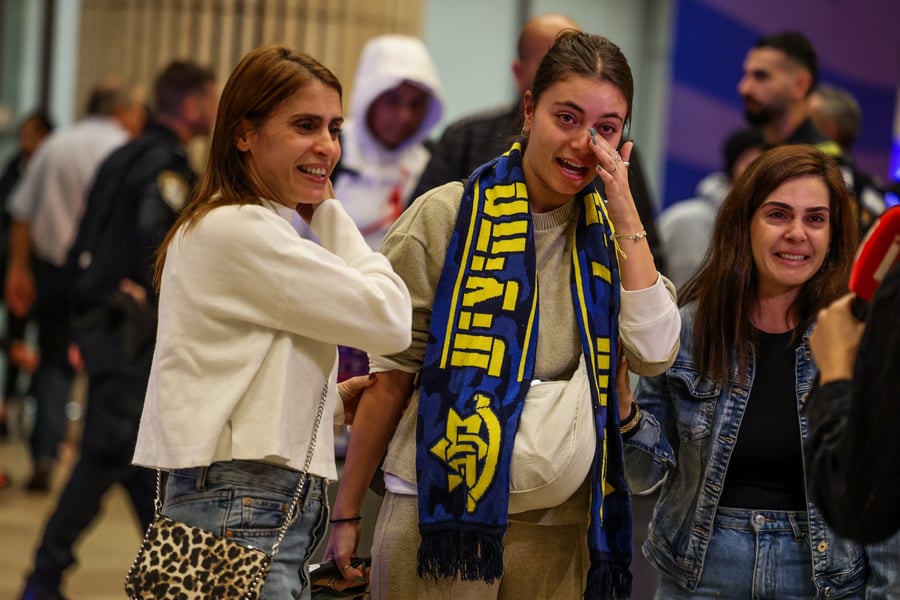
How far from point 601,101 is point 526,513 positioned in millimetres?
812

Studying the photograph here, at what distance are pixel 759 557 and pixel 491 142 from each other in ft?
6.12

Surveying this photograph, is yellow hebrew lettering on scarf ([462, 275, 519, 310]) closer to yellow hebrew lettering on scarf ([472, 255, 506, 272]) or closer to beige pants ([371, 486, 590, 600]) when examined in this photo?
yellow hebrew lettering on scarf ([472, 255, 506, 272])

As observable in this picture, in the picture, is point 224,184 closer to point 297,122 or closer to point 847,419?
point 297,122

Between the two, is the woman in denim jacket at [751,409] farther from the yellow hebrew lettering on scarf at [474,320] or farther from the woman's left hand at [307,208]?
the woman's left hand at [307,208]

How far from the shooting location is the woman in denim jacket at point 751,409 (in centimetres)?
290

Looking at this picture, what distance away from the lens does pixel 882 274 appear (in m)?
2.16

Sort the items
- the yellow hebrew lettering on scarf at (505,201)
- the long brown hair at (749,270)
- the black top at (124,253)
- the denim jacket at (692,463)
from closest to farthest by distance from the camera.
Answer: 1. the yellow hebrew lettering on scarf at (505,201)
2. the denim jacket at (692,463)
3. the long brown hair at (749,270)
4. the black top at (124,253)

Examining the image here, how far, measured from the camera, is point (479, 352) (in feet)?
8.69

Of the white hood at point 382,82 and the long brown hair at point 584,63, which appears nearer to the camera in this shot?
the long brown hair at point 584,63

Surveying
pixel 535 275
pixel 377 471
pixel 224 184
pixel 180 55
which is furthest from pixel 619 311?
pixel 180 55

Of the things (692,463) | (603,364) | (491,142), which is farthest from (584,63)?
(491,142)

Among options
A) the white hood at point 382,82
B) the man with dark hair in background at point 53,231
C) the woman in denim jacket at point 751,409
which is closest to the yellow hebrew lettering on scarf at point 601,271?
the woman in denim jacket at point 751,409

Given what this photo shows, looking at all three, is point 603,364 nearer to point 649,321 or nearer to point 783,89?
point 649,321

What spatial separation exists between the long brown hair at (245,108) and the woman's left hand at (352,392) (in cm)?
44
